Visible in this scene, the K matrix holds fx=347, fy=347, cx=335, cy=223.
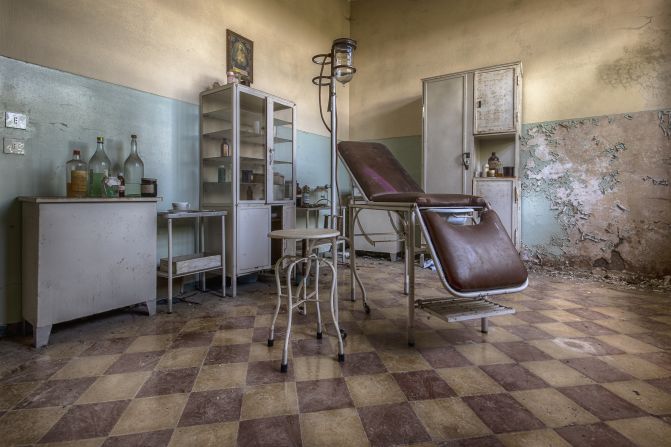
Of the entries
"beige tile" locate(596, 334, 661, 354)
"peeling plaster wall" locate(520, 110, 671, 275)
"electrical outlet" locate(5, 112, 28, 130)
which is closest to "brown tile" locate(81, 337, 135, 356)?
"electrical outlet" locate(5, 112, 28, 130)

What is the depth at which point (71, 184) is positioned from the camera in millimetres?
2320

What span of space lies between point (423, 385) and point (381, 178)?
143cm

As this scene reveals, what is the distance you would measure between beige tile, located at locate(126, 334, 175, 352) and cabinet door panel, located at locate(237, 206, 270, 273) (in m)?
1.05

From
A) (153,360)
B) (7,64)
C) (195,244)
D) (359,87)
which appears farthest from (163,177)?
(359,87)

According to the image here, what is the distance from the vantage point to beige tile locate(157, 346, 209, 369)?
178 cm

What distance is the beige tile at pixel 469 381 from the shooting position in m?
1.53

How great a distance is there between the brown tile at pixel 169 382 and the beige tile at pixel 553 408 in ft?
4.77

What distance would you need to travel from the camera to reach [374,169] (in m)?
2.57

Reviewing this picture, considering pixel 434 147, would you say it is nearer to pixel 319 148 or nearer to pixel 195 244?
pixel 319 148

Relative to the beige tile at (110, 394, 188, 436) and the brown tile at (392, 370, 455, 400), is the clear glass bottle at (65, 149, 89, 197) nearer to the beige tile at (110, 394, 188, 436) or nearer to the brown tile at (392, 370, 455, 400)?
the beige tile at (110, 394, 188, 436)

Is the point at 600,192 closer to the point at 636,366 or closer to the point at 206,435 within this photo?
the point at 636,366

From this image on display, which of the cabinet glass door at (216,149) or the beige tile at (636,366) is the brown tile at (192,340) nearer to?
the cabinet glass door at (216,149)

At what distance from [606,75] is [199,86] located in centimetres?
428

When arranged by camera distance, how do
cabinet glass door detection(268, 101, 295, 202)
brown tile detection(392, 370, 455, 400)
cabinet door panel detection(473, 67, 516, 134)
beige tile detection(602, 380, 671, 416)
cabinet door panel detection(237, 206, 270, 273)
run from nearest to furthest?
beige tile detection(602, 380, 671, 416)
brown tile detection(392, 370, 455, 400)
cabinet door panel detection(237, 206, 270, 273)
cabinet glass door detection(268, 101, 295, 202)
cabinet door panel detection(473, 67, 516, 134)
